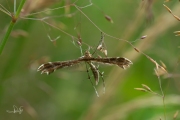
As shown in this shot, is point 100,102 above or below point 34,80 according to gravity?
below

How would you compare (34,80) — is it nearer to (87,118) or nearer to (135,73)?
(87,118)

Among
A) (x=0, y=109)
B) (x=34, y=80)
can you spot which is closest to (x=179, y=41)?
(x=34, y=80)

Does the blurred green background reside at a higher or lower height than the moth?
lower

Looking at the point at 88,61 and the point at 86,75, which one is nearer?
the point at 88,61

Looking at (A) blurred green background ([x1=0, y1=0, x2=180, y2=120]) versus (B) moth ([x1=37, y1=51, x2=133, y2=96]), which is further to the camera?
(A) blurred green background ([x1=0, y1=0, x2=180, y2=120])

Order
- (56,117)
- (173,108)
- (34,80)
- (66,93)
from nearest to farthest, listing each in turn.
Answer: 1. (34,80)
2. (173,108)
3. (56,117)
4. (66,93)

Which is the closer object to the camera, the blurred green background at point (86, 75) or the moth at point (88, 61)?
the moth at point (88, 61)

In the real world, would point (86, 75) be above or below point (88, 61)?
below

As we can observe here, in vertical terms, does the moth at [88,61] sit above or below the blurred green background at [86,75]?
above
